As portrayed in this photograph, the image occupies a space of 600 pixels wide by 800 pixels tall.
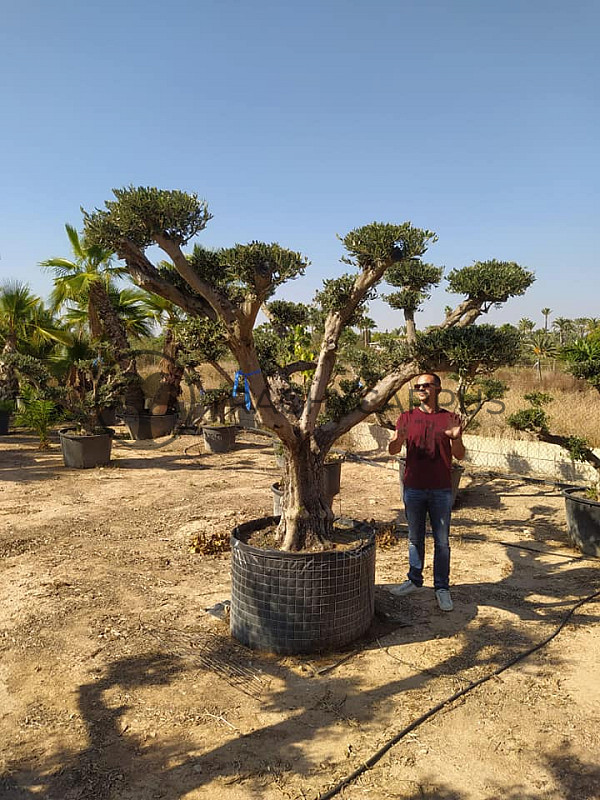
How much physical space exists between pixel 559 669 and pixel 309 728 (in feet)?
5.98

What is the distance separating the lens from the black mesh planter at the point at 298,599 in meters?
3.96

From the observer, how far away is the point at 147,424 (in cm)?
1547

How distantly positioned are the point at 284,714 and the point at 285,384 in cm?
276

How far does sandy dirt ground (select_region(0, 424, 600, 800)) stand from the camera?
2740mm

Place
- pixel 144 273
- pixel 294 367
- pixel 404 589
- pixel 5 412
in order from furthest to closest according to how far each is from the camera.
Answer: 1. pixel 5 412
2. pixel 294 367
3. pixel 404 589
4. pixel 144 273

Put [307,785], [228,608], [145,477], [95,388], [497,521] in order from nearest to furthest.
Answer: [307,785] → [228,608] → [497,521] → [145,477] → [95,388]

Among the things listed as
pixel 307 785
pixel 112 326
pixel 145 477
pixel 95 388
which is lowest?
pixel 307 785

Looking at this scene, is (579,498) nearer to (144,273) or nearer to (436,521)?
(436,521)

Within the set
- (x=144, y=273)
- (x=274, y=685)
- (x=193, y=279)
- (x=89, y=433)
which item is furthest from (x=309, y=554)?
(x=89, y=433)

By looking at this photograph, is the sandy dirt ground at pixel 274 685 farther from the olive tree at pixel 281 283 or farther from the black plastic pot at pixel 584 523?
the olive tree at pixel 281 283

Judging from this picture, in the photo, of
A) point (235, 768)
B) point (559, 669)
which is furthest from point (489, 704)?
point (235, 768)

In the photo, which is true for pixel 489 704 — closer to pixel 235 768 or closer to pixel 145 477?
pixel 235 768

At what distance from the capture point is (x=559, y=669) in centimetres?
380

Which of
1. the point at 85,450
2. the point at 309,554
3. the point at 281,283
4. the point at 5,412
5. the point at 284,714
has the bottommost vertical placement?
the point at 284,714
